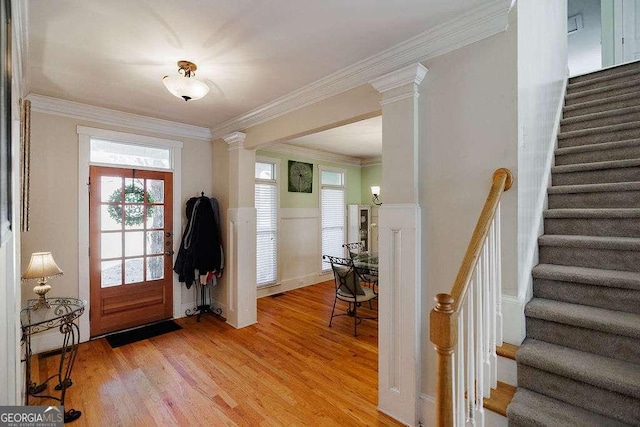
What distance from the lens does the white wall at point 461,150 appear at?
165 centimetres

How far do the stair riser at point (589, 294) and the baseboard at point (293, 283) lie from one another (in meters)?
3.89

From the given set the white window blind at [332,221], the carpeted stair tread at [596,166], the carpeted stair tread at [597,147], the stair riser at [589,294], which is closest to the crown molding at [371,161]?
the white window blind at [332,221]

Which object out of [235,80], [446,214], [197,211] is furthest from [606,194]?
[197,211]

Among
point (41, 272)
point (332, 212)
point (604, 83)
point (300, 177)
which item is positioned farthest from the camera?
point (332, 212)

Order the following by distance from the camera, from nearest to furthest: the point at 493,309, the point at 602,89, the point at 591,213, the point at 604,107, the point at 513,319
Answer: the point at 493,309 → the point at 513,319 → the point at 591,213 → the point at 604,107 → the point at 602,89

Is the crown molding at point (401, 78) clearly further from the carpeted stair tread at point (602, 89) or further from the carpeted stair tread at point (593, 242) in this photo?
the carpeted stair tread at point (602, 89)

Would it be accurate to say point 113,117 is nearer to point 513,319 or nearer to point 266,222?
point 266,222

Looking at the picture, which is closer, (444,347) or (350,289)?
(444,347)

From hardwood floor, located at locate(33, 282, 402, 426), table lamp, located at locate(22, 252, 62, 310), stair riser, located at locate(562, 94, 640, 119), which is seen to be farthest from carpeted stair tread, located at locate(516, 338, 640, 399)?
table lamp, located at locate(22, 252, 62, 310)

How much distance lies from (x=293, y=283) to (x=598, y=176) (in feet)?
14.3

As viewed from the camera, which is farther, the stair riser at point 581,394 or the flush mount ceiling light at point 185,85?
the flush mount ceiling light at point 185,85

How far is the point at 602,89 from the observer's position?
9.34ft

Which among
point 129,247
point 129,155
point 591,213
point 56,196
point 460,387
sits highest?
point 129,155

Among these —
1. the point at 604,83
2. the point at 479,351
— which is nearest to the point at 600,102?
the point at 604,83
